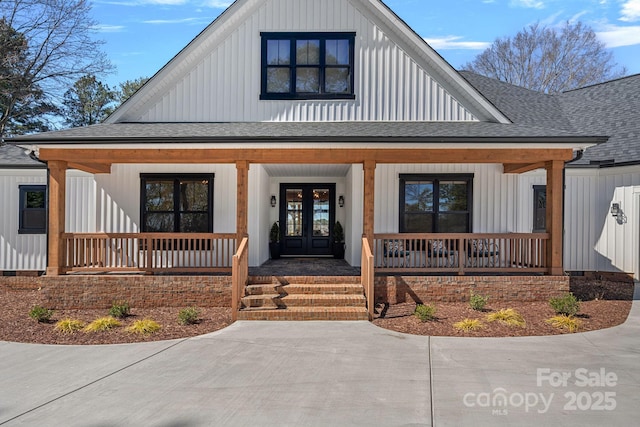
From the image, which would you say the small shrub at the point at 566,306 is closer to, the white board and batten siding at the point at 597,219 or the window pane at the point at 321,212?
the white board and batten siding at the point at 597,219

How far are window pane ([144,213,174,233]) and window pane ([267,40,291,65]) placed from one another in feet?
16.6

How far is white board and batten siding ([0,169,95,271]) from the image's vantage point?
1247 cm

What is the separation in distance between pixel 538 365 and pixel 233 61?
10.1 meters

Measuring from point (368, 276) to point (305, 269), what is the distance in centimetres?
268

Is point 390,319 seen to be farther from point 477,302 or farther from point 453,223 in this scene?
point 453,223

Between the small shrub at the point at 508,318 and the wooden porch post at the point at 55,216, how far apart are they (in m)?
9.18

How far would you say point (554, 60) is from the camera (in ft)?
105

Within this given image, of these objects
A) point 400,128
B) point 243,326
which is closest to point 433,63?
point 400,128

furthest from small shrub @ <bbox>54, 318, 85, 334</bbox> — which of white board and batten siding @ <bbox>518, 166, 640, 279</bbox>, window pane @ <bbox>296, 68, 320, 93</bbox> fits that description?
white board and batten siding @ <bbox>518, 166, 640, 279</bbox>

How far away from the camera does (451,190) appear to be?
12.2 meters

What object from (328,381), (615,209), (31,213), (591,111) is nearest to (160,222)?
(31,213)

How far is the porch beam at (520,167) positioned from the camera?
10686 millimetres

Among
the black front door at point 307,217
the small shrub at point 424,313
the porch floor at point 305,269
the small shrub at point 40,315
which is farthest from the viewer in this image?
the black front door at point 307,217

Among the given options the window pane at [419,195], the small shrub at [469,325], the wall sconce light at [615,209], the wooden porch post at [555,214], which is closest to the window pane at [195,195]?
the window pane at [419,195]
